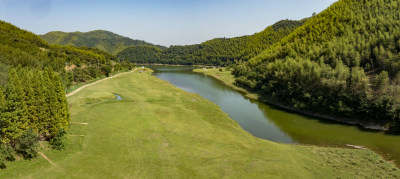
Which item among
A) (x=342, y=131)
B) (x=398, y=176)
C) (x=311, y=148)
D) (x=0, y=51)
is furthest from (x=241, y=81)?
(x=0, y=51)

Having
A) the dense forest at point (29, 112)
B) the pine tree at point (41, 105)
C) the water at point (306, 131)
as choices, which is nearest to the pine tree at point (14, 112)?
the dense forest at point (29, 112)

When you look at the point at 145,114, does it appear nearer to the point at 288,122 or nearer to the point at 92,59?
the point at 288,122

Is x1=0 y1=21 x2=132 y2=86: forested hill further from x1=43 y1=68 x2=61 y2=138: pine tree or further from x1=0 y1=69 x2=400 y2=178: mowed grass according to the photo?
x1=0 y1=69 x2=400 y2=178: mowed grass

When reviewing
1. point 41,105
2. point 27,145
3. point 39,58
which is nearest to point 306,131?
point 27,145

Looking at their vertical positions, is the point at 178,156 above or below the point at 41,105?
below

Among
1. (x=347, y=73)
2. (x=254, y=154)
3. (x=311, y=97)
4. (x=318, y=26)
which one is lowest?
(x=254, y=154)

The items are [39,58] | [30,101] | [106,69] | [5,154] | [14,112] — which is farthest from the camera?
[106,69]

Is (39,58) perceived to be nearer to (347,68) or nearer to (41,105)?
(41,105)
